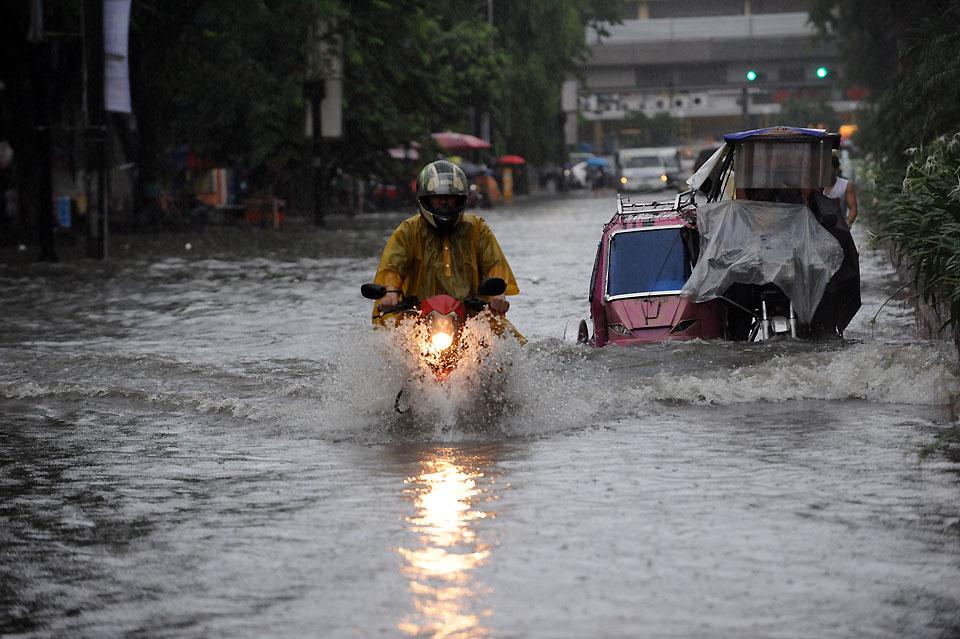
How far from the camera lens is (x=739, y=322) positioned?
52.1 feet

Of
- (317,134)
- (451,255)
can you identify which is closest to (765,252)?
(451,255)

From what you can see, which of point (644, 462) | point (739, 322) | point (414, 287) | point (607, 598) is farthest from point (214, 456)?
point (739, 322)

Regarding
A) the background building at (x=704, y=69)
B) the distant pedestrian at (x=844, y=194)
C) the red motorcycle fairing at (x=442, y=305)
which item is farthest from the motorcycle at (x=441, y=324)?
the background building at (x=704, y=69)

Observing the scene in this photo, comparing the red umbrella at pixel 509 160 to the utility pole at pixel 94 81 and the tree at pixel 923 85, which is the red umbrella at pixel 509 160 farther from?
the utility pole at pixel 94 81

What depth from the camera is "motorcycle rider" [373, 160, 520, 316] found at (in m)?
11.0

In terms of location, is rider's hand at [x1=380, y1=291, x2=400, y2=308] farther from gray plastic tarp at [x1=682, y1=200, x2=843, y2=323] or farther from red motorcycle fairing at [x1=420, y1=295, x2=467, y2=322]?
gray plastic tarp at [x1=682, y1=200, x2=843, y2=323]

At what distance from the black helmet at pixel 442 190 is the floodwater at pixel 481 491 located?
29.2 inches

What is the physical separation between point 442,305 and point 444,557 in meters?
3.58

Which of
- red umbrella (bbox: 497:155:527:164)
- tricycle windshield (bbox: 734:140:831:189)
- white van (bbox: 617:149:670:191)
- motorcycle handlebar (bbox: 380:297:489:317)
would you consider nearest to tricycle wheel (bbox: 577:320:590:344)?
tricycle windshield (bbox: 734:140:831:189)

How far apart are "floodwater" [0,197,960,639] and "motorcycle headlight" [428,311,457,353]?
0.35 m

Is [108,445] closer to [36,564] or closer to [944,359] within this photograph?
[36,564]

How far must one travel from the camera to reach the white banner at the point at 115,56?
30156 mm

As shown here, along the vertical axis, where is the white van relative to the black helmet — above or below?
below

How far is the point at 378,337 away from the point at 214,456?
1215 mm
